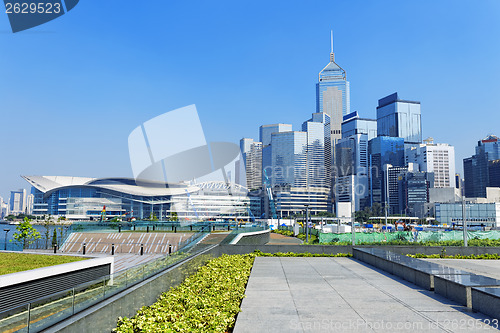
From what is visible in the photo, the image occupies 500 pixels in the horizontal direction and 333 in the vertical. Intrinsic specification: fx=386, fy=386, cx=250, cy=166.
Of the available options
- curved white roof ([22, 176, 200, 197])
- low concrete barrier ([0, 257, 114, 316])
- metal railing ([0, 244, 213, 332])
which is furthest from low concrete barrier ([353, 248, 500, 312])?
curved white roof ([22, 176, 200, 197])

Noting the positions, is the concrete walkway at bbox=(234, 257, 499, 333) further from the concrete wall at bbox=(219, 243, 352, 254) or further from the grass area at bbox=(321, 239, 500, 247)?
the grass area at bbox=(321, 239, 500, 247)

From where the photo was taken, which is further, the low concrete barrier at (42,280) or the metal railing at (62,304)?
the low concrete barrier at (42,280)

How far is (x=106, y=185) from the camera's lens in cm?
15362

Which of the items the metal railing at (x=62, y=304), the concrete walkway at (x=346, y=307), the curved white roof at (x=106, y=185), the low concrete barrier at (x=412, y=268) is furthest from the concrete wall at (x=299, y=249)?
the curved white roof at (x=106, y=185)

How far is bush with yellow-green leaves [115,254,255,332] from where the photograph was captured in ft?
26.2

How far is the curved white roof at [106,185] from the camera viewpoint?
15275 cm

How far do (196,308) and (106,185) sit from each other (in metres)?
154

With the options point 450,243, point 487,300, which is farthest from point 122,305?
point 450,243

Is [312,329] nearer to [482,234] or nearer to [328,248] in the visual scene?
[328,248]

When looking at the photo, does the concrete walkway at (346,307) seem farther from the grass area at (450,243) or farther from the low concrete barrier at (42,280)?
the grass area at (450,243)

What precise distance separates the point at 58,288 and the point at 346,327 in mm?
7981

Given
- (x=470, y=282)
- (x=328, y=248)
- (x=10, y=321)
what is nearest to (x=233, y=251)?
(x=328, y=248)

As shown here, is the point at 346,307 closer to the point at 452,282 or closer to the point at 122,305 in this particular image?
the point at 452,282

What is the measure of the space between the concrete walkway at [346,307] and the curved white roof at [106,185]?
148195mm
